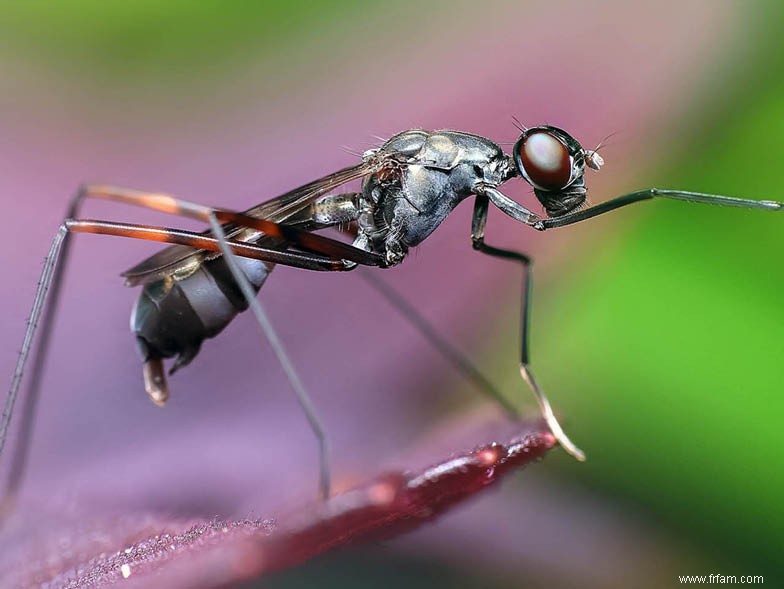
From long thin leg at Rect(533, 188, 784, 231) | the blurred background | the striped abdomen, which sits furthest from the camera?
the striped abdomen

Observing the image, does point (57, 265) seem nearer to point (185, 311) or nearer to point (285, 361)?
point (185, 311)

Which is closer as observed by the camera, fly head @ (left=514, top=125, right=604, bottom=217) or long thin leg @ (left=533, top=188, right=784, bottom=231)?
long thin leg @ (left=533, top=188, right=784, bottom=231)

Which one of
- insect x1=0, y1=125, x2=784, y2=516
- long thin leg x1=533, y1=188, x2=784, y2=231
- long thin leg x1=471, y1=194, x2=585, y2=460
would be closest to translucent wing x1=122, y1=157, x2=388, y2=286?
insect x1=0, y1=125, x2=784, y2=516

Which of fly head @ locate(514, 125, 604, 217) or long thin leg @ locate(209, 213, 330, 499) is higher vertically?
fly head @ locate(514, 125, 604, 217)

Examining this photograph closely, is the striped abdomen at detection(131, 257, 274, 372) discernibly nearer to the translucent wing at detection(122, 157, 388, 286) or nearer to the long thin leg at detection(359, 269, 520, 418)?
the translucent wing at detection(122, 157, 388, 286)

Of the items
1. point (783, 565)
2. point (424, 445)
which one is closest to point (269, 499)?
point (424, 445)

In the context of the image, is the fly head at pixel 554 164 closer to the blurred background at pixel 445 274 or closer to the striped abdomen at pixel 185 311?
the blurred background at pixel 445 274

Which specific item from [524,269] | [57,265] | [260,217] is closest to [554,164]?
[524,269]
